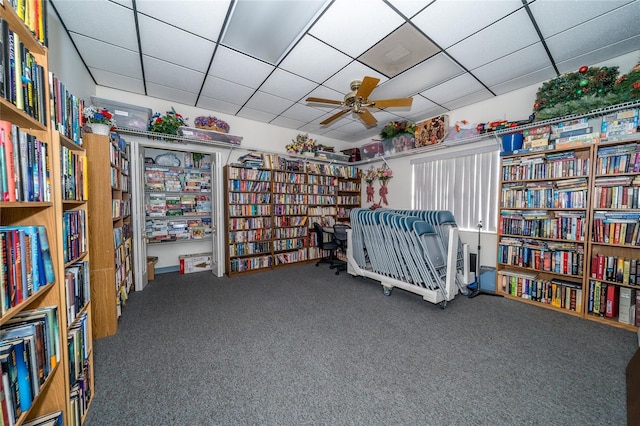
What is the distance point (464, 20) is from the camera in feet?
6.69

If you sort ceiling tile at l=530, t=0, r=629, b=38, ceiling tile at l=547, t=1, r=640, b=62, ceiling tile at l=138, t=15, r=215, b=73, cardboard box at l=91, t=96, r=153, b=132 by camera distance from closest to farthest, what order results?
ceiling tile at l=530, t=0, r=629, b=38 < ceiling tile at l=547, t=1, r=640, b=62 < ceiling tile at l=138, t=15, r=215, b=73 < cardboard box at l=91, t=96, r=153, b=132

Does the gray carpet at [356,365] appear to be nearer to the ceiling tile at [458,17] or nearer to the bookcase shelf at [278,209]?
the bookcase shelf at [278,209]

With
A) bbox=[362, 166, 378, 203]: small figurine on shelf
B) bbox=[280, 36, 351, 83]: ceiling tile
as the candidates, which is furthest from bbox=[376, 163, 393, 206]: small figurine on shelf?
bbox=[280, 36, 351, 83]: ceiling tile

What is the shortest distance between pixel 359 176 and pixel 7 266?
5483mm

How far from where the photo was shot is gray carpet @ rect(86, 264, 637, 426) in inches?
54.9

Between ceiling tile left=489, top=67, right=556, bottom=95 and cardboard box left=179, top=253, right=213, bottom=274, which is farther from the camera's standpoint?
cardboard box left=179, top=253, right=213, bottom=274

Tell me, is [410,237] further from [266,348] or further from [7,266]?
[7,266]

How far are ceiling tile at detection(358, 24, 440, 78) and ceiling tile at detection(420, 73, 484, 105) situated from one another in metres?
0.74

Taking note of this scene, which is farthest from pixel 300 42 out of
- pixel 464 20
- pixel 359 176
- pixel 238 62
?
pixel 359 176

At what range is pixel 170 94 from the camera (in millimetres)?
3545

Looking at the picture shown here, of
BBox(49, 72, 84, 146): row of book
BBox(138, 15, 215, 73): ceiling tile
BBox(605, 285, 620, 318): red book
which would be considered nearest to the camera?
BBox(49, 72, 84, 146): row of book

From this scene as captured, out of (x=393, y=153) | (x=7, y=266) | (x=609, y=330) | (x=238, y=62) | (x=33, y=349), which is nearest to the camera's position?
(x=7, y=266)

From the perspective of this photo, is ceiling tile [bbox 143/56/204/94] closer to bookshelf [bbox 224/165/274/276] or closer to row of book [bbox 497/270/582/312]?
bookshelf [bbox 224/165/274/276]

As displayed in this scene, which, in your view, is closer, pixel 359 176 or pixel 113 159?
pixel 113 159
